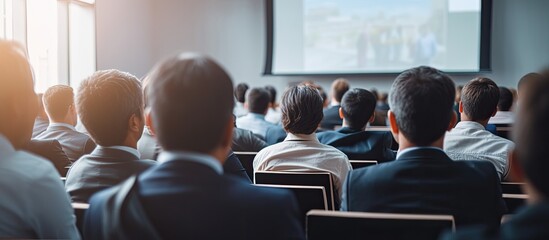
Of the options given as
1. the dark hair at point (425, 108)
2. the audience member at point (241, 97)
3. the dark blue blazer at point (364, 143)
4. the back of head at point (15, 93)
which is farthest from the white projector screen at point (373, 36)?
the back of head at point (15, 93)

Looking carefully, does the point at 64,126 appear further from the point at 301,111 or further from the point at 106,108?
the point at 106,108

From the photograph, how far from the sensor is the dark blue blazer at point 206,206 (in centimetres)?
131

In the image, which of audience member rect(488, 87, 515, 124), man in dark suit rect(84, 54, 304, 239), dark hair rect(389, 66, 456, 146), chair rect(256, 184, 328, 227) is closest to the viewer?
man in dark suit rect(84, 54, 304, 239)

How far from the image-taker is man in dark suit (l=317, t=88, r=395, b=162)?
146 inches

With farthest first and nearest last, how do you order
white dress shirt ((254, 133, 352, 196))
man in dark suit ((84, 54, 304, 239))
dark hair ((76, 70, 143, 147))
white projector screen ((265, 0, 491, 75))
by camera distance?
white projector screen ((265, 0, 491, 75)) < white dress shirt ((254, 133, 352, 196)) < dark hair ((76, 70, 143, 147)) < man in dark suit ((84, 54, 304, 239))

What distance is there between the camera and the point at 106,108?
2.18 m

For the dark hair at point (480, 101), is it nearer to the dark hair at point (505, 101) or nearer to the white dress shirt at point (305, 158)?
the white dress shirt at point (305, 158)

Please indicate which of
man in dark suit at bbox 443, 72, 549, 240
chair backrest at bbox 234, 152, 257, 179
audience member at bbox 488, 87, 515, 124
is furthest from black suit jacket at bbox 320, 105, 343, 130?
man in dark suit at bbox 443, 72, 549, 240

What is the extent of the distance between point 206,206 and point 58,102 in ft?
8.85

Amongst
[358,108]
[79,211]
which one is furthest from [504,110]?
[79,211]

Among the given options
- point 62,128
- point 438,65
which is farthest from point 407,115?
point 438,65

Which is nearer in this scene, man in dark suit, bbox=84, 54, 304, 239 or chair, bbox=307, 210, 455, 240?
man in dark suit, bbox=84, 54, 304, 239

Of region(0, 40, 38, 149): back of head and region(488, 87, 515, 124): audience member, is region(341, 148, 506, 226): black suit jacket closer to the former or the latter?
region(0, 40, 38, 149): back of head

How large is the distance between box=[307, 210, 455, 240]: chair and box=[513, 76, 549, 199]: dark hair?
17.1 inches
